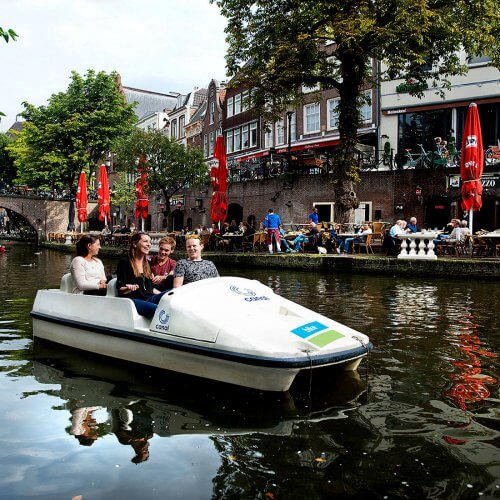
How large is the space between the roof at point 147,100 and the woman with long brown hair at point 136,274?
195ft

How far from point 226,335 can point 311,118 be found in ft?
95.3

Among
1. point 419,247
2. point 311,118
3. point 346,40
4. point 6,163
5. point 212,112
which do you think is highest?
point 212,112

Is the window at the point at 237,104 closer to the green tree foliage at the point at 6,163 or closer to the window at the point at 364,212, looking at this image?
the window at the point at 364,212

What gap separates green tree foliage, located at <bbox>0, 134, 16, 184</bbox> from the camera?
63.6 meters

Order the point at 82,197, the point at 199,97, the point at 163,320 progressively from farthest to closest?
1. the point at 199,97
2. the point at 82,197
3. the point at 163,320

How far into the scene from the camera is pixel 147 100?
212 ft

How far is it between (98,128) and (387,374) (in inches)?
1525

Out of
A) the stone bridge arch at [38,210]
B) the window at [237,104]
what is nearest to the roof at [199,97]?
the window at [237,104]

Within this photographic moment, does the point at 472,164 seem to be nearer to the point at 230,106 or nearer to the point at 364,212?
the point at 364,212

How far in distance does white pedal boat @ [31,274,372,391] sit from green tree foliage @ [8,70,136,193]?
36678 millimetres

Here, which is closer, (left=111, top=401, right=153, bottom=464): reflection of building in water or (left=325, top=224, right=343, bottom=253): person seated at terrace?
(left=111, top=401, right=153, bottom=464): reflection of building in water

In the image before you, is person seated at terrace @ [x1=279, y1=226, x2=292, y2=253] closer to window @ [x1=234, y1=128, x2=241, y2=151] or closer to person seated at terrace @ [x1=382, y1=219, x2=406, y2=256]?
person seated at terrace @ [x1=382, y1=219, x2=406, y2=256]

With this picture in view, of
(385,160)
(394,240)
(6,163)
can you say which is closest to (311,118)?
(385,160)

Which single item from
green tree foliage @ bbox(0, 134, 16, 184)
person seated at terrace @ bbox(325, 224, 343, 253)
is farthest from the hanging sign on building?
green tree foliage @ bbox(0, 134, 16, 184)
